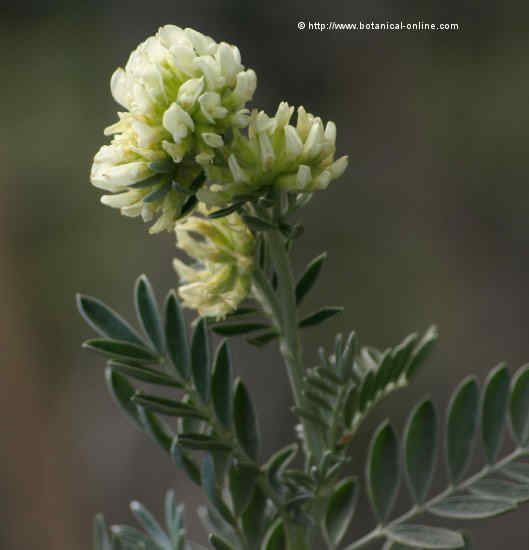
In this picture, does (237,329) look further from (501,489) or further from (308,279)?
(501,489)

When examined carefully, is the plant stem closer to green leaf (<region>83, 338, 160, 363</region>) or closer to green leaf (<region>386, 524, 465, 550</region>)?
green leaf (<region>386, 524, 465, 550</region>)

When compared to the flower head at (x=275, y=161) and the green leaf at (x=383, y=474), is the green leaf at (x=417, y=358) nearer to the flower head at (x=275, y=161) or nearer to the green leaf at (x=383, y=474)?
the green leaf at (x=383, y=474)

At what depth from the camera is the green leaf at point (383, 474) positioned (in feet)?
2.20

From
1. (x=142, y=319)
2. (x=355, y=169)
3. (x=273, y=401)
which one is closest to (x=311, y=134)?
(x=142, y=319)

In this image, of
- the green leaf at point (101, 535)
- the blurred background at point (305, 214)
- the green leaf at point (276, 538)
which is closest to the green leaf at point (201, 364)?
the green leaf at point (276, 538)

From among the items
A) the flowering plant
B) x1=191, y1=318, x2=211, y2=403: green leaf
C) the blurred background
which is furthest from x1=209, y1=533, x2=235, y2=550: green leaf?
the blurred background

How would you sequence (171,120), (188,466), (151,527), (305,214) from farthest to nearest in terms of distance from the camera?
(305,214), (151,527), (188,466), (171,120)

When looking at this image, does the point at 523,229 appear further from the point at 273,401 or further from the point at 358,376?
the point at 358,376

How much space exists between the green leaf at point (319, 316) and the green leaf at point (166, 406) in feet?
0.34

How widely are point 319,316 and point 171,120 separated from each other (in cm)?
19

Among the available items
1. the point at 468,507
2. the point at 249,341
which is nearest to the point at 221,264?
the point at 249,341

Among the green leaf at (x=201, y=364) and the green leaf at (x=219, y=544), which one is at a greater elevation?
the green leaf at (x=201, y=364)

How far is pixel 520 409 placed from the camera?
682 mm

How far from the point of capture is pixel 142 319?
0.67m
